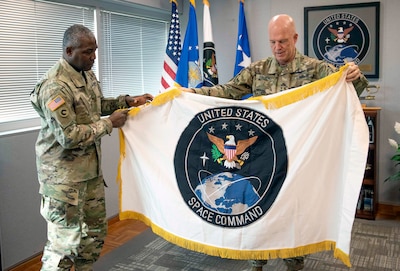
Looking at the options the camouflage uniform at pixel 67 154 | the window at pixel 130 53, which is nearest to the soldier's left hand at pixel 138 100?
the camouflage uniform at pixel 67 154

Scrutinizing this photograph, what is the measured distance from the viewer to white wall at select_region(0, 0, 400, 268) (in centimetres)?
286

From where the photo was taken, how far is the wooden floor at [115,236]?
2.97m

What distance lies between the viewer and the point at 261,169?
2.10 m

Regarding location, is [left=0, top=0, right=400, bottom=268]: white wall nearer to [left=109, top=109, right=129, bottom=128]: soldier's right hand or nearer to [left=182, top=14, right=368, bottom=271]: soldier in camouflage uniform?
[left=109, top=109, right=129, bottom=128]: soldier's right hand

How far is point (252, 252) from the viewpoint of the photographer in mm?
2111

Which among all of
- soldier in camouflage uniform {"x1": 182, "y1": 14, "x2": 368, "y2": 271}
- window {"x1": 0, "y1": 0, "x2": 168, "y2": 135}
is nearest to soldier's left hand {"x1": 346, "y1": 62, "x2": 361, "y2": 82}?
soldier in camouflage uniform {"x1": 182, "y1": 14, "x2": 368, "y2": 271}

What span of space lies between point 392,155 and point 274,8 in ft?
6.12

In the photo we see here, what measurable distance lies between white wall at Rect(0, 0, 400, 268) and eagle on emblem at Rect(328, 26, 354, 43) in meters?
0.26

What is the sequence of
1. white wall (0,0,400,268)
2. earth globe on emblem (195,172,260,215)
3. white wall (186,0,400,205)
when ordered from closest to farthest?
earth globe on emblem (195,172,260,215), white wall (0,0,400,268), white wall (186,0,400,205)

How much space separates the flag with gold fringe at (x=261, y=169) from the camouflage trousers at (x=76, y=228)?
358 millimetres

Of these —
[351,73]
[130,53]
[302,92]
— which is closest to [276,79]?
[302,92]

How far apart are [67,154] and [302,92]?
124 cm

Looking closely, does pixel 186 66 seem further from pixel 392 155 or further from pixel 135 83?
pixel 392 155

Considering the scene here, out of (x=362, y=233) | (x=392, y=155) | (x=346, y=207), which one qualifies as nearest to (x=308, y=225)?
(x=346, y=207)
